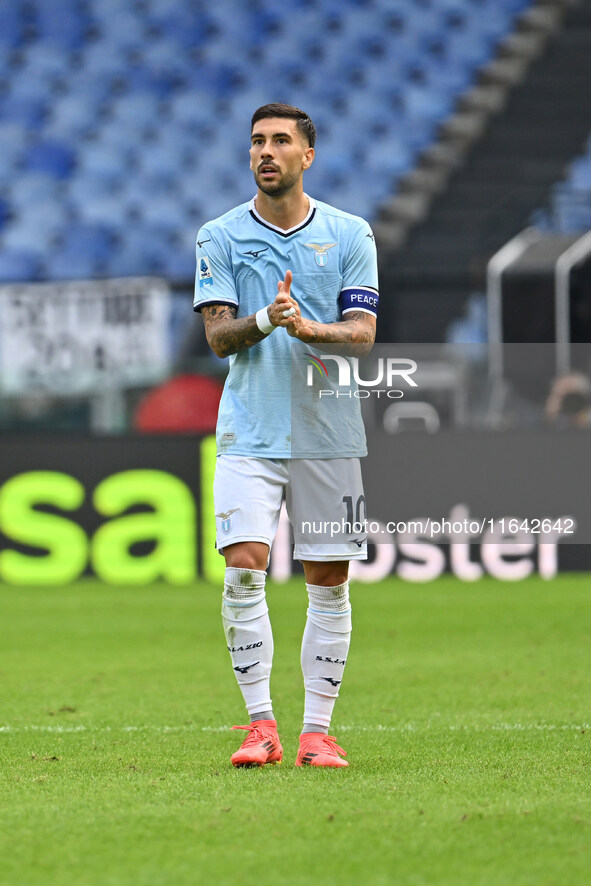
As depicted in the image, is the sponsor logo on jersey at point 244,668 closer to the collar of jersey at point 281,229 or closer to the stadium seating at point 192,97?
the collar of jersey at point 281,229

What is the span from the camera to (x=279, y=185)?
3992 mm

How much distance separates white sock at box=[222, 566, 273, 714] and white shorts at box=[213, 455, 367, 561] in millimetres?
126

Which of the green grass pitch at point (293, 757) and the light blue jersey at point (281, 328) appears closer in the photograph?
the green grass pitch at point (293, 757)

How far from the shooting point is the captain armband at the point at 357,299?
4055 millimetres

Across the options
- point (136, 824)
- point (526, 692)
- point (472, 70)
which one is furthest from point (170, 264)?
point (136, 824)

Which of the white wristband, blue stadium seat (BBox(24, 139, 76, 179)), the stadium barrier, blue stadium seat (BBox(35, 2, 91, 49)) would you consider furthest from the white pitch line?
blue stadium seat (BBox(35, 2, 91, 49))

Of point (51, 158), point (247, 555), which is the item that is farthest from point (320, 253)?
point (51, 158)

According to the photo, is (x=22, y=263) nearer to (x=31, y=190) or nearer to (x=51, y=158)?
(x=31, y=190)

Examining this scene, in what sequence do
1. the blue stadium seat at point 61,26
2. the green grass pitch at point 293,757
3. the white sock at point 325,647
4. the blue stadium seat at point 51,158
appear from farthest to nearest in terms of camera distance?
the blue stadium seat at point 61,26, the blue stadium seat at point 51,158, the white sock at point 325,647, the green grass pitch at point 293,757

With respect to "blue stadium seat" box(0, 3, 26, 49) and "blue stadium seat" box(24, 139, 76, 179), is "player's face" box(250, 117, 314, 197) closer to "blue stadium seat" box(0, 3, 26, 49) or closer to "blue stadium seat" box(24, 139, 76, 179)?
"blue stadium seat" box(24, 139, 76, 179)

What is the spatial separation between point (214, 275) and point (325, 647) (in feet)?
3.66

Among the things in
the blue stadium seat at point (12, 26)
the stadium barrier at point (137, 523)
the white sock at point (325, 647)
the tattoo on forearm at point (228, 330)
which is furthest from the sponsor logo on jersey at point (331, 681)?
the blue stadium seat at point (12, 26)

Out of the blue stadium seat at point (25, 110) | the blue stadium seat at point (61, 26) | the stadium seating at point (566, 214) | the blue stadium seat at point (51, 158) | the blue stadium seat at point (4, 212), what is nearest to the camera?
the stadium seating at point (566, 214)

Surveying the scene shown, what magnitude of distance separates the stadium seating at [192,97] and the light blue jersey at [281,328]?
10.2 metres
